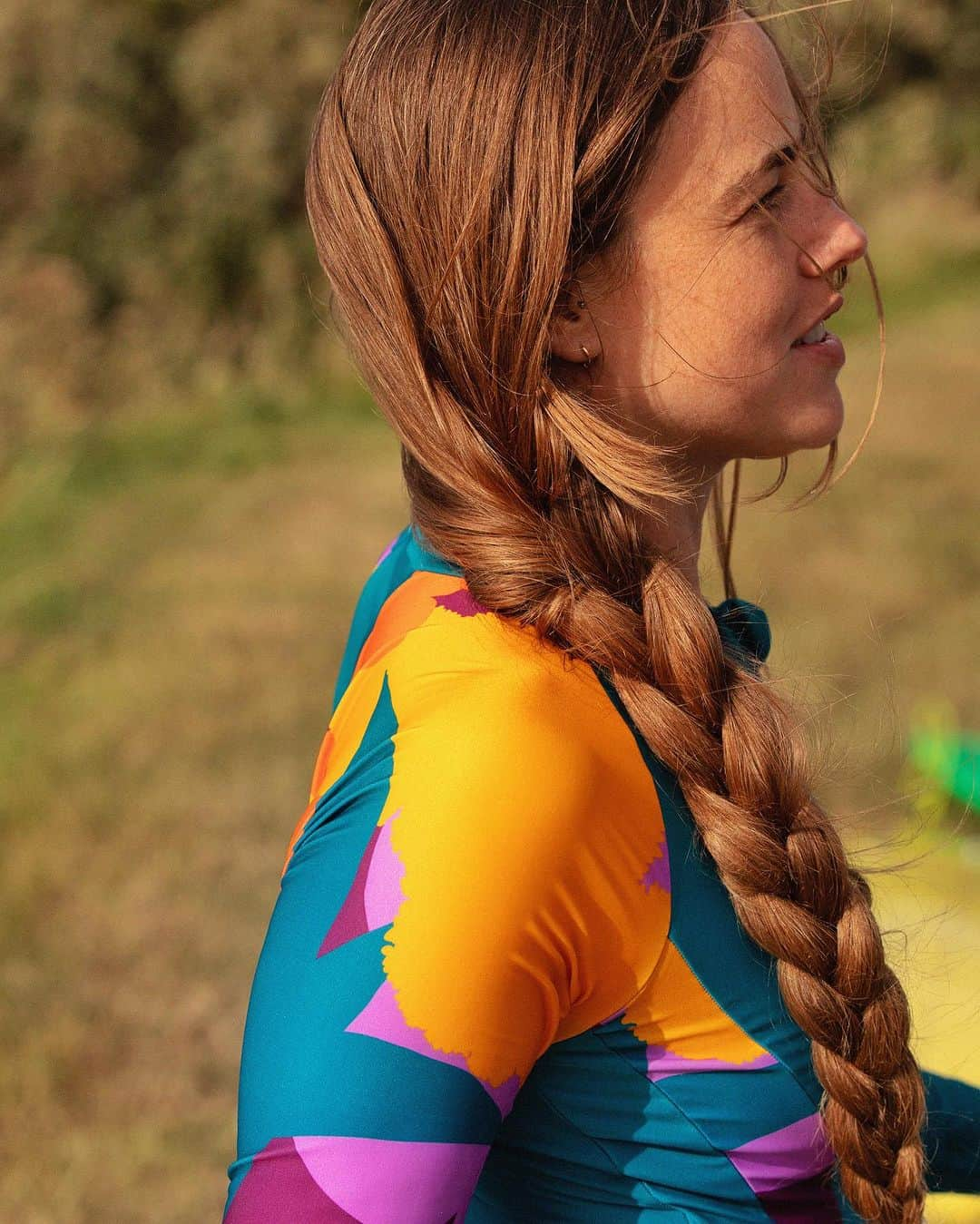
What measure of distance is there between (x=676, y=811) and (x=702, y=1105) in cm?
23

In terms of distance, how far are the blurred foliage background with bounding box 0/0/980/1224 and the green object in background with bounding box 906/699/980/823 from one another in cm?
11

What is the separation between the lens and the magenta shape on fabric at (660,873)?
97 cm

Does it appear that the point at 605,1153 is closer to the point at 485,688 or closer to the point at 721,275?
the point at 485,688

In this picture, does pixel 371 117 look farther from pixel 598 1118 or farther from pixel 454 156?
pixel 598 1118

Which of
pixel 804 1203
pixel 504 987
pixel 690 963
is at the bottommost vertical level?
pixel 804 1203

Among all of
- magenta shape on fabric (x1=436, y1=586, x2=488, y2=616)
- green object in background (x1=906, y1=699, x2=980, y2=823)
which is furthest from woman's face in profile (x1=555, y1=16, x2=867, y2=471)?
green object in background (x1=906, y1=699, x2=980, y2=823)

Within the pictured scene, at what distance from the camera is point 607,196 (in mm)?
1092

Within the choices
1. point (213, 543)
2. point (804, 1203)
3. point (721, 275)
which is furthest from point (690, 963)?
point (213, 543)

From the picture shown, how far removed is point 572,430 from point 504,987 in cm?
46

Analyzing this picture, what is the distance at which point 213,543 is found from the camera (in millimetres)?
6309

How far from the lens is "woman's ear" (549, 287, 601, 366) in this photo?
1.13 meters

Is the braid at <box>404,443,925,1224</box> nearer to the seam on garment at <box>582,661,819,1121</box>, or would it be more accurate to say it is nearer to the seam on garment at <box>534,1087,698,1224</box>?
the seam on garment at <box>582,661,819,1121</box>

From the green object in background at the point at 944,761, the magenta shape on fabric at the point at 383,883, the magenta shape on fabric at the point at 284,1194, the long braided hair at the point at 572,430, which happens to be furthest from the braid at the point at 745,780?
the green object in background at the point at 944,761

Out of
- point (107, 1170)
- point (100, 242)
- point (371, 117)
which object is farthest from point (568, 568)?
point (100, 242)
